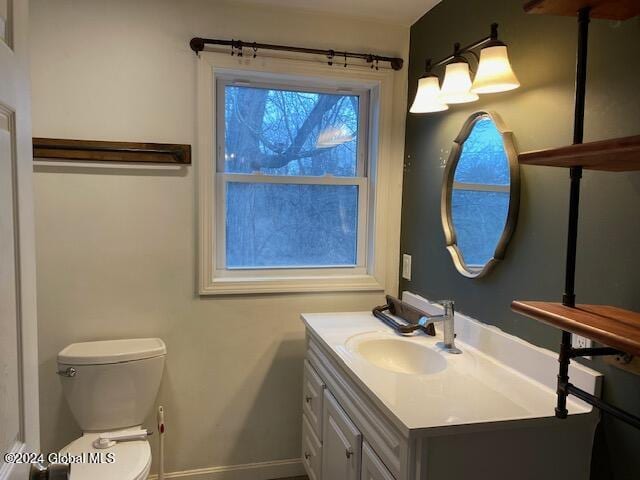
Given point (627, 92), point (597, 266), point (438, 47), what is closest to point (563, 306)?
point (597, 266)

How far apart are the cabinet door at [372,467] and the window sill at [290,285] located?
1008 millimetres

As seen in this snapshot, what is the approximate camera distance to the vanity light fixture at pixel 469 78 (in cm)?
147

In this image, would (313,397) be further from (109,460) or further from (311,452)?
(109,460)

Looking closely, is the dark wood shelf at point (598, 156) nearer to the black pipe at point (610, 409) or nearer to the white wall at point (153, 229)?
the black pipe at point (610, 409)

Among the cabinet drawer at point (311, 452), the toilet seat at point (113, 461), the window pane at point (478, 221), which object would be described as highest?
the window pane at point (478, 221)

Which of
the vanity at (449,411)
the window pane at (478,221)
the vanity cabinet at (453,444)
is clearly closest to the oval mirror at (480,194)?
the window pane at (478,221)

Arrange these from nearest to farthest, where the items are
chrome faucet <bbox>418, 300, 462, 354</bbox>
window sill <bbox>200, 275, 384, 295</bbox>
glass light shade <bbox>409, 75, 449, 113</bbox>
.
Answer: chrome faucet <bbox>418, 300, 462, 354</bbox> < glass light shade <bbox>409, 75, 449, 113</bbox> < window sill <bbox>200, 275, 384, 295</bbox>

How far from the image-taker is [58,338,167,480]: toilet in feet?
6.43

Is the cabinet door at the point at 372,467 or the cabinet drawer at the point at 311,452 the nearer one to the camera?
the cabinet door at the point at 372,467

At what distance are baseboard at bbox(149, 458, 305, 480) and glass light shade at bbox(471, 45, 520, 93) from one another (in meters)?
2.01

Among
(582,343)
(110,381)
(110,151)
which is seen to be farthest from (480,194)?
(110,381)

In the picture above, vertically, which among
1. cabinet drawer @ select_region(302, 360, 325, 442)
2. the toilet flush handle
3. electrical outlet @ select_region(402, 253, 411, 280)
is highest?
electrical outlet @ select_region(402, 253, 411, 280)

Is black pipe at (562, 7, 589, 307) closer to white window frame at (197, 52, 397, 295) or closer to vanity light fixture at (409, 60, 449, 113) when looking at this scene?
vanity light fixture at (409, 60, 449, 113)

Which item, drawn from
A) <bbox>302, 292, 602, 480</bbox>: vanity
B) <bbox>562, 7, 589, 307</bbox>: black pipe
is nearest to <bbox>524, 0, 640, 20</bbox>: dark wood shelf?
<bbox>562, 7, 589, 307</bbox>: black pipe
